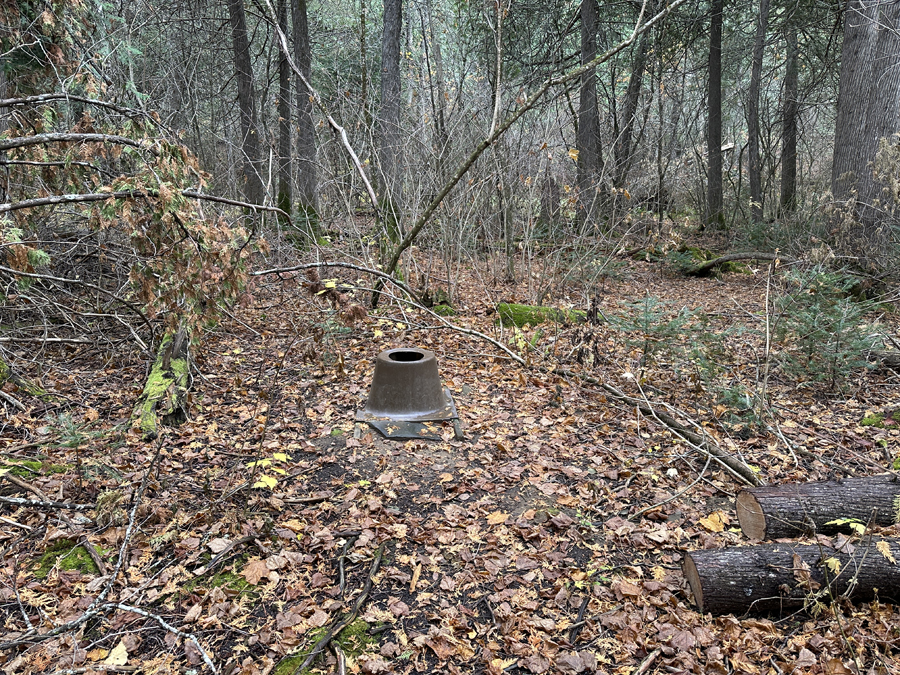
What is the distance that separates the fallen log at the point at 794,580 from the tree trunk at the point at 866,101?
6.57m

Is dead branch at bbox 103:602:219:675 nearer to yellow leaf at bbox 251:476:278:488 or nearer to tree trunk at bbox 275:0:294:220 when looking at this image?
yellow leaf at bbox 251:476:278:488

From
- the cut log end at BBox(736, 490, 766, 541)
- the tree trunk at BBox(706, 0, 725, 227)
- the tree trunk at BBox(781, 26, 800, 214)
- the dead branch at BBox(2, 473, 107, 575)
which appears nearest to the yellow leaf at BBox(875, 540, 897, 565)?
the cut log end at BBox(736, 490, 766, 541)

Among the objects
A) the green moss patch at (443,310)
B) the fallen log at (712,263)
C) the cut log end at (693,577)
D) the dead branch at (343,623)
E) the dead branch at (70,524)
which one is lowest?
the dead branch at (343,623)

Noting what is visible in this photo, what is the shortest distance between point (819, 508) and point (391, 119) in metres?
8.08

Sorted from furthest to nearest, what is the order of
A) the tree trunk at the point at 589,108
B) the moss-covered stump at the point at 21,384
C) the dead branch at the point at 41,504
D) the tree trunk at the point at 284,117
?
the tree trunk at the point at 589,108
the tree trunk at the point at 284,117
the moss-covered stump at the point at 21,384
the dead branch at the point at 41,504

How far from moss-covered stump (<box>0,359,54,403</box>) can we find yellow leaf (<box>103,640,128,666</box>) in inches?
117

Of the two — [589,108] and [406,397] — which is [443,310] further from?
[589,108]

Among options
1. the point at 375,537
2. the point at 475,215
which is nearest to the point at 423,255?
the point at 475,215

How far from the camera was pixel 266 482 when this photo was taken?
3.67m

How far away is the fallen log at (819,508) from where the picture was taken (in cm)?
314

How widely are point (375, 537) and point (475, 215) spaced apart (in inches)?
215

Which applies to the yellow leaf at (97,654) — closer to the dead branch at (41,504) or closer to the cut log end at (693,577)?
the dead branch at (41,504)

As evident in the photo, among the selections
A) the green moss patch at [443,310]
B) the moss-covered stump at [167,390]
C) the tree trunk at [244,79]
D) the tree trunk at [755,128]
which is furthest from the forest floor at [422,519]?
the tree trunk at [755,128]

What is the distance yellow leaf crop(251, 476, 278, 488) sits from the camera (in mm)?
3641
